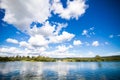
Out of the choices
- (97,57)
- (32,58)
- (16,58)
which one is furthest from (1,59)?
(97,57)

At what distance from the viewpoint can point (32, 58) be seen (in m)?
162

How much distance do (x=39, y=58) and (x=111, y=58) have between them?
81.5m

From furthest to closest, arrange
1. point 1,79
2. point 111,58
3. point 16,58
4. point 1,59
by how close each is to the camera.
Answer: point 16,58
point 111,58
point 1,59
point 1,79

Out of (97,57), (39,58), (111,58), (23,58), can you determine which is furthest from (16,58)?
(111,58)

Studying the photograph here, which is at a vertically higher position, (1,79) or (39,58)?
(39,58)

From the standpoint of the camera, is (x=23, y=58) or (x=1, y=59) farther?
(x=23, y=58)

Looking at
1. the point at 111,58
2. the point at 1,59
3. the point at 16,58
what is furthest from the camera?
the point at 16,58

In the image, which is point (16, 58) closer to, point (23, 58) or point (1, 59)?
point (23, 58)

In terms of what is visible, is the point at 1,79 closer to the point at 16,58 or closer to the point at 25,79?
the point at 25,79

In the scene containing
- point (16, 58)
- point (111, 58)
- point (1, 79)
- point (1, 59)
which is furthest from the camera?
point (16, 58)

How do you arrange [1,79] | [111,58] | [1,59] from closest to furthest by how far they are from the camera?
[1,79]
[1,59]
[111,58]

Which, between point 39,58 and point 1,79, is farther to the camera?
point 39,58

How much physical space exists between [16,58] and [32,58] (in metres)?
18.4

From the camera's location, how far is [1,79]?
70.7 ft
